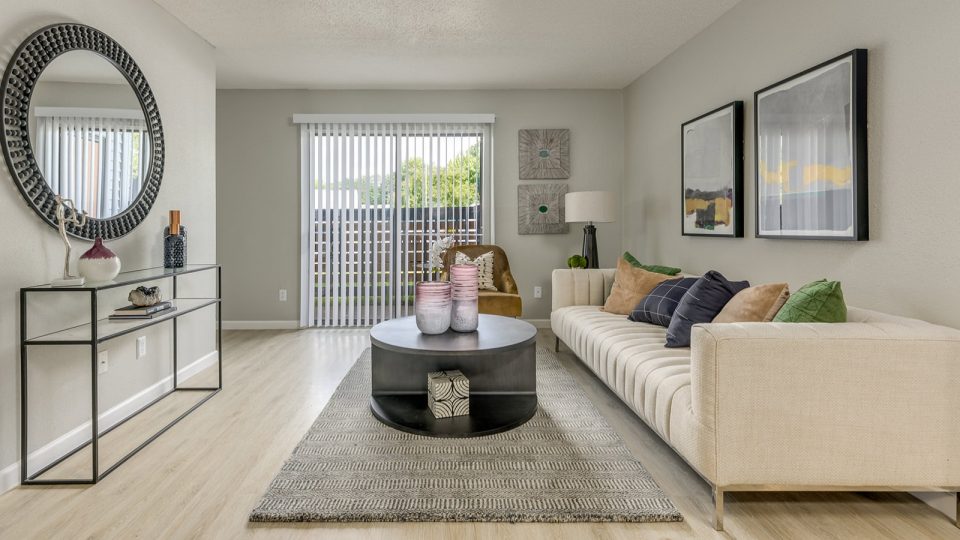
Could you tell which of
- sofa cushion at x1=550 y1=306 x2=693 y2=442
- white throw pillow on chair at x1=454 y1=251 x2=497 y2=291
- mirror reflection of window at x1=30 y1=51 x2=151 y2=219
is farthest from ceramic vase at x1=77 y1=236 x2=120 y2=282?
white throw pillow on chair at x1=454 y1=251 x2=497 y2=291

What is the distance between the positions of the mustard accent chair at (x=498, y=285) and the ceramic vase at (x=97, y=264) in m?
2.83

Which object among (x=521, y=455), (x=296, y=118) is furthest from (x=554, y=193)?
(x=521, y=455)

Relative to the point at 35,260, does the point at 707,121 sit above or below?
above

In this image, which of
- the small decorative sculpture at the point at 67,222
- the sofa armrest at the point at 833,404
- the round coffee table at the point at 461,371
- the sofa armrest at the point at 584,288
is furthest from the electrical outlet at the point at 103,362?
the sofa armrest at the point at 584,288

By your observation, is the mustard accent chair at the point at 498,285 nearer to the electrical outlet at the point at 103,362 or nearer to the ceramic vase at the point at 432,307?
the ceramic vase at the point at 432,307

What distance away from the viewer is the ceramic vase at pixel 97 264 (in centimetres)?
243

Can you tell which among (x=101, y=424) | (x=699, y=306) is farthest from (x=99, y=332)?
(x=699, y=306)

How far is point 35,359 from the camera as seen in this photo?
236 cm

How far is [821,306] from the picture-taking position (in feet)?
6.69

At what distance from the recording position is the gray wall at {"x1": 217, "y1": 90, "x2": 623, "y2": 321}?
562 centimetres

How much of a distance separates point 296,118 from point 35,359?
12.4 feet

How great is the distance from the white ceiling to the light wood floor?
106 inches

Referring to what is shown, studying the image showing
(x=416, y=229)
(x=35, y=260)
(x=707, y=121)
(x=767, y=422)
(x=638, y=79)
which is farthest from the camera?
(x=416, y=229)

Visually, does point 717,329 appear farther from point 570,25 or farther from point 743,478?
point 570,25
